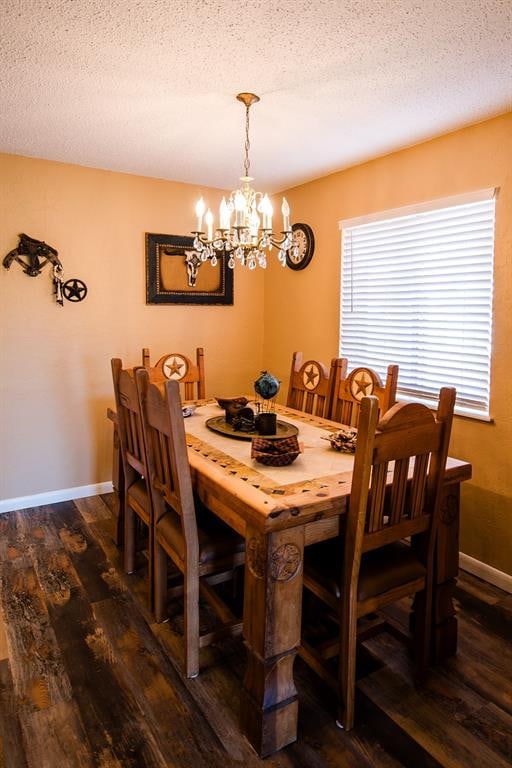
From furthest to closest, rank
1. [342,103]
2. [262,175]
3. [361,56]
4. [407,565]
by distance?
1. [262,175]
2. [342,103]
3. [361,56]
4. [407,565]

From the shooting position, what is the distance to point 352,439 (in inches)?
89.6

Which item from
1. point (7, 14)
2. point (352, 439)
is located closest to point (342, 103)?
point (7, 14)

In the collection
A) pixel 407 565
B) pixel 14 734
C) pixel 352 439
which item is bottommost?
pixel 14 734

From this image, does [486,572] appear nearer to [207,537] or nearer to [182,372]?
[207,537]

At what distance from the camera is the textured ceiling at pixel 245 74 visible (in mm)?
1717

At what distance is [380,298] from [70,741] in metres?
2.82

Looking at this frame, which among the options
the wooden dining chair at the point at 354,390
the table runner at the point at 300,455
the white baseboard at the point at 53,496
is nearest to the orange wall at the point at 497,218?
the wooden dining chair at the point at 354,390

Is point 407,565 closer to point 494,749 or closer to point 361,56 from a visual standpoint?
point 494,749

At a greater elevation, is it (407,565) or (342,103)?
(342,103)

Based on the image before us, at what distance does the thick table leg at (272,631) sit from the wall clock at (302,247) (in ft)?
9.17

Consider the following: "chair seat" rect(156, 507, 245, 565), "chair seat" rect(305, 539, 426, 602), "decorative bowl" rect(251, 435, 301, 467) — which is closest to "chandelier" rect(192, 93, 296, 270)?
"decorative bowl" rect(251, 435, 301, 467)

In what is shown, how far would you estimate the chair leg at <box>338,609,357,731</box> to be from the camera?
5.56ft

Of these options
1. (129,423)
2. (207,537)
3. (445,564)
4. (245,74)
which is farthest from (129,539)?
(245,74)

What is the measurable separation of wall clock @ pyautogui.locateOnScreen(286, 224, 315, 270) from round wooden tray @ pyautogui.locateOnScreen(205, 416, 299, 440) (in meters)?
1.74
